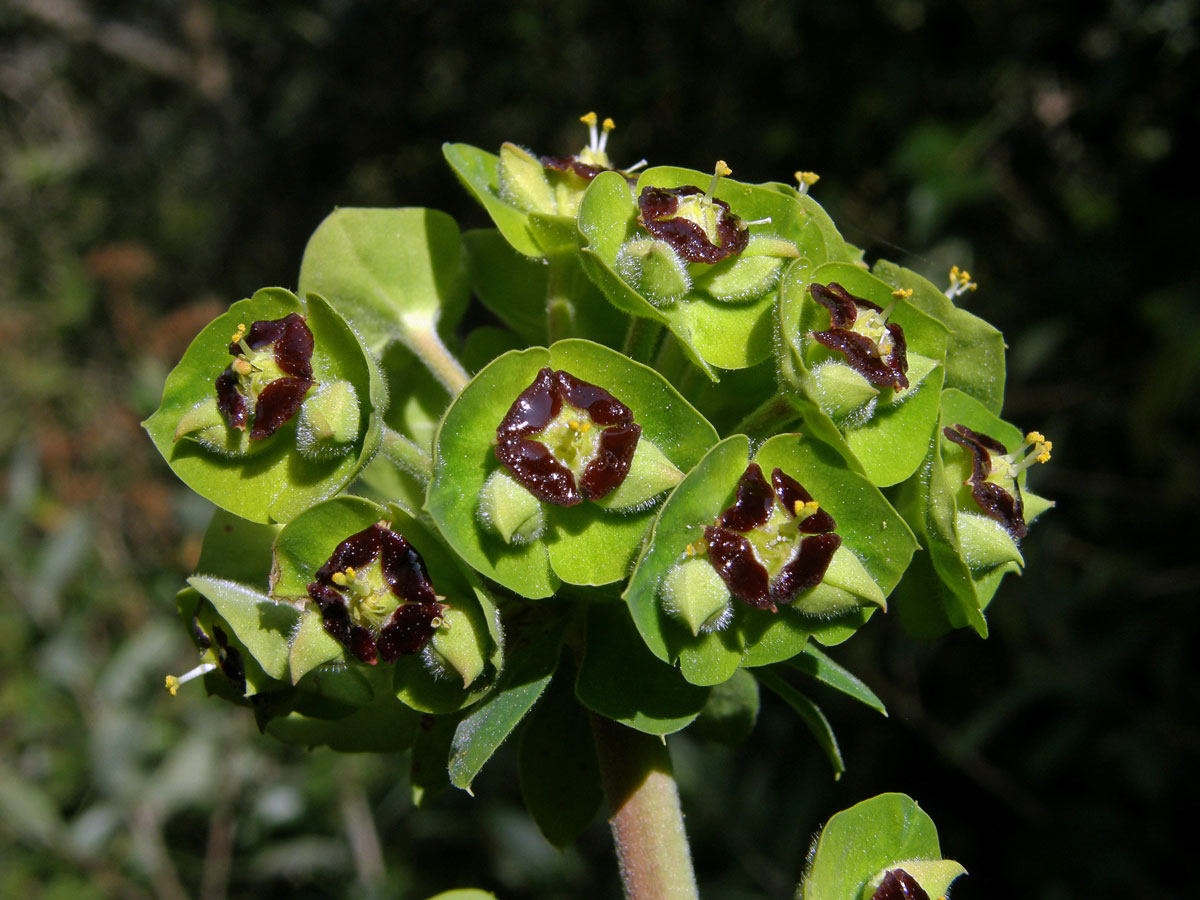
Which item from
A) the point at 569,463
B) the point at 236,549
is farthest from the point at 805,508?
the point at 236,549

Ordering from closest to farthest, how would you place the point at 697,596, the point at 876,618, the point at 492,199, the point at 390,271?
the point at 697,596
the point at 492,199
the point at 390,271
the point at 876,618

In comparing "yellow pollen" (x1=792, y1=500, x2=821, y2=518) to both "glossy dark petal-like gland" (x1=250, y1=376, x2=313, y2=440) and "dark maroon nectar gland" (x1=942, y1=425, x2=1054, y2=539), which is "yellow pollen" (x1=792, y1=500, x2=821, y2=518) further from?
"glossy dark petal-like gland" (x1=250, y1=376, x2=313, y2=440)

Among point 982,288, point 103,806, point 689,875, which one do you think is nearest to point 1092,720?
point 982,288

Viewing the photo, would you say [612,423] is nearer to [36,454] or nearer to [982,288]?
[982,288]

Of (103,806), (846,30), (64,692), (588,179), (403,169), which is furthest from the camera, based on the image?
(403,169)

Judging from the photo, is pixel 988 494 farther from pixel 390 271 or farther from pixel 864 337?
pixel 390 271

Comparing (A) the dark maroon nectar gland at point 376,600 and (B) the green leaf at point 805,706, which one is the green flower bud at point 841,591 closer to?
(B) the green leaf at point 805,706
